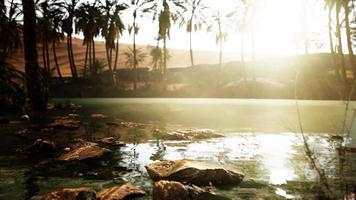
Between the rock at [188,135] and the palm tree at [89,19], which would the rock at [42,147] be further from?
the palm tree at [89,19]

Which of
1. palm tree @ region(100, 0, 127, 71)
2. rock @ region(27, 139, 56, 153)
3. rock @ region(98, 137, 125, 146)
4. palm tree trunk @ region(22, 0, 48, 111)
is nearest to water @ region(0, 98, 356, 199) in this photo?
rock @ region(98, 137, 125, 146)

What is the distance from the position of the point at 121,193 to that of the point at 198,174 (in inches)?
64.7

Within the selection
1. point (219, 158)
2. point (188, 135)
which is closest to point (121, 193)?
point (219, 158)

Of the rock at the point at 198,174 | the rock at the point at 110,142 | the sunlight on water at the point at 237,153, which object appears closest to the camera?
the rock at the point at 198,174

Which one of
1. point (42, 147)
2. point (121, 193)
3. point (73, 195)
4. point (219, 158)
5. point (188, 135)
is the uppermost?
point (73, 195)

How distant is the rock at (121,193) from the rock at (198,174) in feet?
2.91

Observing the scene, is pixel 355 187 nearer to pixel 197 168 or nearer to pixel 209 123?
pixel 197 168

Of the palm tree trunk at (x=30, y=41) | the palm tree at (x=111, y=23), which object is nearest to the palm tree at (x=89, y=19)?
the palm tree at (x=111, y=23)

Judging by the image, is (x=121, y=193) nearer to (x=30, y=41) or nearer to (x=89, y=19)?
(x=30, y=41)

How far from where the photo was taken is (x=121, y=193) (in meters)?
5.94

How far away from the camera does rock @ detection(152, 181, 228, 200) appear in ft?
18.6

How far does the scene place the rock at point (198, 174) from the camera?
686 cm

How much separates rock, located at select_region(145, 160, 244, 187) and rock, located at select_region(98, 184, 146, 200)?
35.0 inches

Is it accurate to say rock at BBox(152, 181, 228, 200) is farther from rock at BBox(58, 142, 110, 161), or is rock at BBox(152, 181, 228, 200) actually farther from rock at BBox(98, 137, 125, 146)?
rock at BBox(98, 137, 125, 146)
